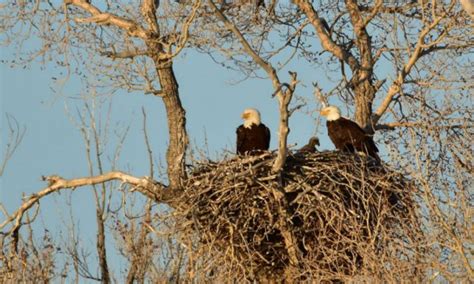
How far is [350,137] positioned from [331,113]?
2.14ft

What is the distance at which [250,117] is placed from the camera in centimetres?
1186

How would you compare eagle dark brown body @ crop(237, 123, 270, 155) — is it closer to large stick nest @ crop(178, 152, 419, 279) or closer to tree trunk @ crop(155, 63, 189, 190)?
tree trunk @ crop(155, 63, 189, 190)

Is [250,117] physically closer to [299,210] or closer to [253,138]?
[253,138]

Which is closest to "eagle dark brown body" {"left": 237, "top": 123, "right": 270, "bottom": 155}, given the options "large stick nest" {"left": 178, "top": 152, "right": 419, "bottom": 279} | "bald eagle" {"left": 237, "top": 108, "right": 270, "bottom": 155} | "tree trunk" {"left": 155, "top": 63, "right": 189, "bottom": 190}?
"bald eagle" {"left": 237, "top": 108, "right": 270, "bottom": 155}

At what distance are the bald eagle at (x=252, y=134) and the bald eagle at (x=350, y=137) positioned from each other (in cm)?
75

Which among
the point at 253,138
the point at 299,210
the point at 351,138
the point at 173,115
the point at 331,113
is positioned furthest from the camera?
the point at 331,113

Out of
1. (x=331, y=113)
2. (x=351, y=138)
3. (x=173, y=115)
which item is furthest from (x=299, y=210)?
(x=331, y=113)

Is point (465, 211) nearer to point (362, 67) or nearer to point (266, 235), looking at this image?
point (266, 235)

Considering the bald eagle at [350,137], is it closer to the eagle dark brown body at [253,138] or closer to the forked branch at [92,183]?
the eagle dark brown body at [253,138]

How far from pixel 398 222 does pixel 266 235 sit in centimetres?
134

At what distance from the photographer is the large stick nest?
10086 mm

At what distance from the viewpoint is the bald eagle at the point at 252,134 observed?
37.8ft

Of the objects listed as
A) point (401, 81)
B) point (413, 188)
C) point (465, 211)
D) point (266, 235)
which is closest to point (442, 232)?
point (465, 211)

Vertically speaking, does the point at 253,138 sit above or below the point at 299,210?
above
